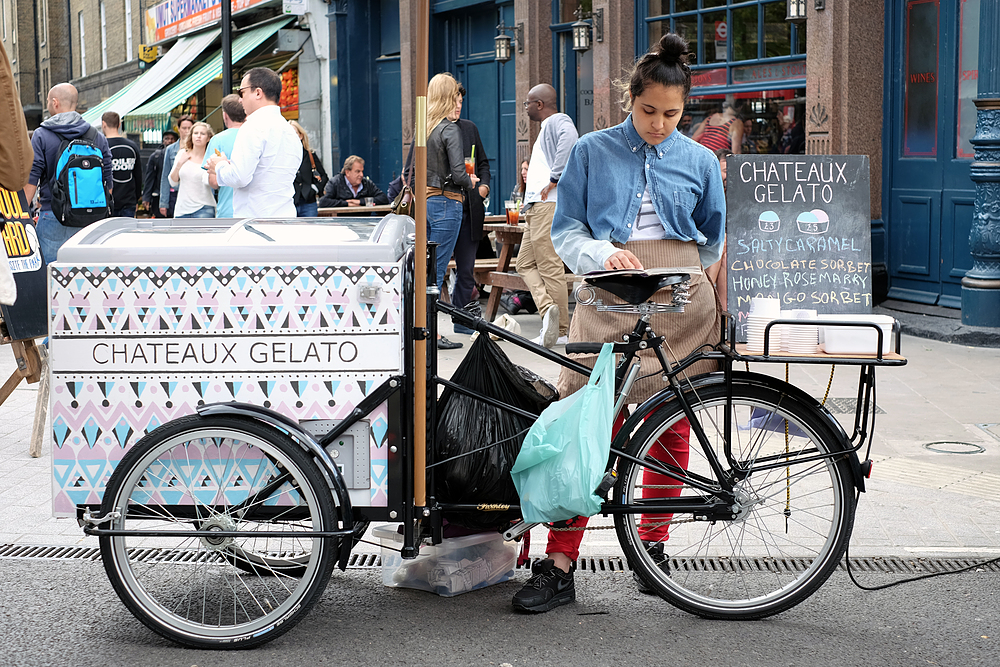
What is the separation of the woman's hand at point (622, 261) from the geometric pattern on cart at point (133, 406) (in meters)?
0.79

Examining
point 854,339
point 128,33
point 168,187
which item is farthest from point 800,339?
point 128,33

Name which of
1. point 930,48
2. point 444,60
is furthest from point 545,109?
point 444,60

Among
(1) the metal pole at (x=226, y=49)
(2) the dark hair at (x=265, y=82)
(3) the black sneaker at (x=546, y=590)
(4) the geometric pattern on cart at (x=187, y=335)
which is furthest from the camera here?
(1) the metal pole at (x=226, y=49)

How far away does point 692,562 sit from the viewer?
4.25m

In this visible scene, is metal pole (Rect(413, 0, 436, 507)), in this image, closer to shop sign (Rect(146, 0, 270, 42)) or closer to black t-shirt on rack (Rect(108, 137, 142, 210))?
black t-shirt on rack (Rect(108, 137, 142, 210))

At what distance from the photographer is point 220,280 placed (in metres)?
3.36

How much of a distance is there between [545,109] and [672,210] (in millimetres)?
5308

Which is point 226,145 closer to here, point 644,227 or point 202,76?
point 644,227

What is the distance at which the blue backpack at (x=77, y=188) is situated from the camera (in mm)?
8055

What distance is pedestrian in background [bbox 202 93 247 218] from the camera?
684cm

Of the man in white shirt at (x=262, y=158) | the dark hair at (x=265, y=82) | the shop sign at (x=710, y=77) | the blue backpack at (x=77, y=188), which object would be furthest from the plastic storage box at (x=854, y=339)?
the shop sign at (x=710, y=77)

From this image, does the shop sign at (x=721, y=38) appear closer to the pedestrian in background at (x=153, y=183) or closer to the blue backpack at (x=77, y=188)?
the blue backpack at (x=77, y=188)

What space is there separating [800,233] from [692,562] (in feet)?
4.46

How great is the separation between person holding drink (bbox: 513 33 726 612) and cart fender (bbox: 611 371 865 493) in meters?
0.13
